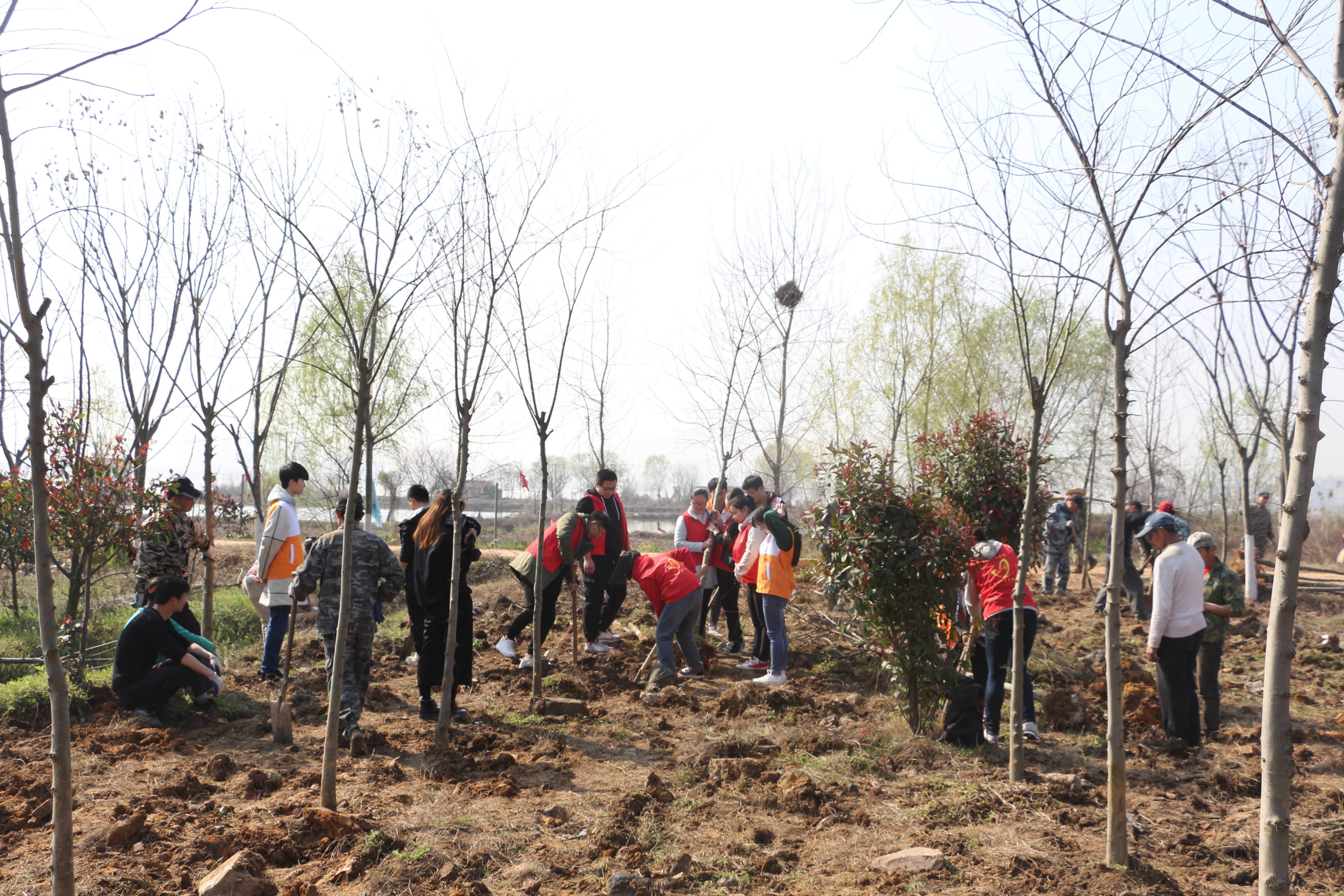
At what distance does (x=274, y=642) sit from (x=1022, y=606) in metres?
5.99

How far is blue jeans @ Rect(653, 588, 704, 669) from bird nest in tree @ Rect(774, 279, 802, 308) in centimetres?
594

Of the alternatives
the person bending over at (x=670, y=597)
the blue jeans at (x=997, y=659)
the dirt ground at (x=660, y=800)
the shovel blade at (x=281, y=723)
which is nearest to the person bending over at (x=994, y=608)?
the blue jeans at (x=997, y=659)

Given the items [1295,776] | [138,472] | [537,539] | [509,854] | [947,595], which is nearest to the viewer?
[509,854]

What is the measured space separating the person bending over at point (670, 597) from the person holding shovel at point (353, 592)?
2.25m

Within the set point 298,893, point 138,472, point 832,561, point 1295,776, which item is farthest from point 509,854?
point 138,472

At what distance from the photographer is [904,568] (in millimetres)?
5418

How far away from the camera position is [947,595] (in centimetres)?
551

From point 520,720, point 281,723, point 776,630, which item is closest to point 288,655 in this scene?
point 281,723

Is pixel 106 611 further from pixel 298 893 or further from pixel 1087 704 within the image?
pixel 1087 704

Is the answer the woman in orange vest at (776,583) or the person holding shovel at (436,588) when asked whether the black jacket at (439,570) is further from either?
the woman in orange vest at (776,583)

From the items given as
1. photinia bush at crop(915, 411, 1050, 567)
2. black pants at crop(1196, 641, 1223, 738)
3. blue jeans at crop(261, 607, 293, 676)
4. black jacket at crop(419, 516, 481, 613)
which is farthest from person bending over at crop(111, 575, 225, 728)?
black pants at crop(1196, 641, 1223, 738)

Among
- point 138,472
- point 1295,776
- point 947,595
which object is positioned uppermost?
point 138,472

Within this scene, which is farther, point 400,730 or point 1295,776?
point 400,730

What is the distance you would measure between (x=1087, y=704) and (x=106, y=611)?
12370 mm
